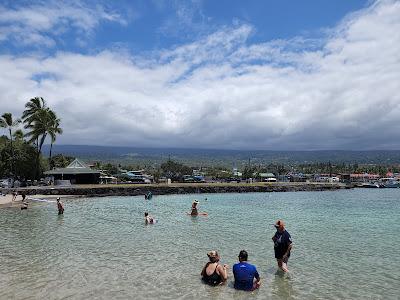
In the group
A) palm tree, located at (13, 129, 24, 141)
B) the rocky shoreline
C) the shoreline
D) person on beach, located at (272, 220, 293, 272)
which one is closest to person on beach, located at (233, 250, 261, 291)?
person on beach, located at (272, 220, 293, 272)

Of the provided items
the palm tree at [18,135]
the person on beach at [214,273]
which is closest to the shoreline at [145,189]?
the palm tree at [18,135]

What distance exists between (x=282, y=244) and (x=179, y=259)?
13.8ft

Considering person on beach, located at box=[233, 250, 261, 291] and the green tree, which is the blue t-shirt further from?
the green tree

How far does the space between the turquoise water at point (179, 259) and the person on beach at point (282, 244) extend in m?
0.39

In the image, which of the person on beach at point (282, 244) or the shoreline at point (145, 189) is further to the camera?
the shoreline at point (145, 189)

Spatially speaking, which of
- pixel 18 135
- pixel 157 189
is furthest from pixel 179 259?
pixel 18 135

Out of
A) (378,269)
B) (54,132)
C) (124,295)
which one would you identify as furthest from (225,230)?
(54,132)

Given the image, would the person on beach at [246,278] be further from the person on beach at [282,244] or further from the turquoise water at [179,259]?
the person on beach at [282,244]

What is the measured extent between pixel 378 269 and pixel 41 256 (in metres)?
12.1

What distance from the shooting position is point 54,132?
69312 mm

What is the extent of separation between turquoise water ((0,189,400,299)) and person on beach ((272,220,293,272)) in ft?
1.26

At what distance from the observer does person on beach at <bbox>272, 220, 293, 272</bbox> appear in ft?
43.1

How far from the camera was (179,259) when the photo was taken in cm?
1549

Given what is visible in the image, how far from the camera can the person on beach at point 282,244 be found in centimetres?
1315
